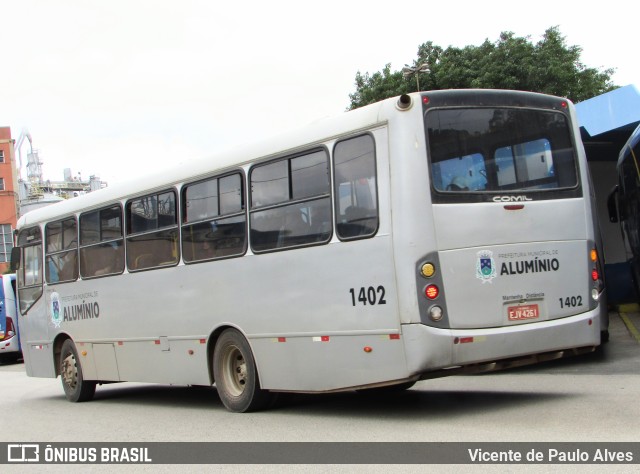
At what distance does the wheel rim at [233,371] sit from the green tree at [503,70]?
76.3ft

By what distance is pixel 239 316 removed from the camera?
9711 mm

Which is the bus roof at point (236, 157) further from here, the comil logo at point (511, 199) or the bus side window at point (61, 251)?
the comil logo at point (511, 199)

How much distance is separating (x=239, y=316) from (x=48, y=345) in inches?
223

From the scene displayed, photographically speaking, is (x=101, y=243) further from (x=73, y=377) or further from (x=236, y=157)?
(x=236, y=157)

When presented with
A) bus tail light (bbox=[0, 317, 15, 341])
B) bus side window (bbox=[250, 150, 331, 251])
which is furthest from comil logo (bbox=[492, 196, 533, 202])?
bus tail light (bbox=[0, 317, 15, 341])

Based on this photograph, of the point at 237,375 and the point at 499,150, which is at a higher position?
the point at 499,150

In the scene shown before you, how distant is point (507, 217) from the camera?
814 cm

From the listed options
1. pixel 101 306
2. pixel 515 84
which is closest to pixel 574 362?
pixel 101 306

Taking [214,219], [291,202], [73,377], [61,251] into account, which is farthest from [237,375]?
[61,251]

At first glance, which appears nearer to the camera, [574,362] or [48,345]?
[574,362]

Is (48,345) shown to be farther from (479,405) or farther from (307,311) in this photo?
(479,405)

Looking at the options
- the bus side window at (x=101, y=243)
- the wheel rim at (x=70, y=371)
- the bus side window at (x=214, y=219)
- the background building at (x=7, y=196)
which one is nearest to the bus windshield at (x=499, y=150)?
the bus side window at (x=214, y=219)

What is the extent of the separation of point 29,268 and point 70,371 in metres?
2.20

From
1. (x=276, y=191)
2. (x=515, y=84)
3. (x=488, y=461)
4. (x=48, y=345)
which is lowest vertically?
(x=488, y=461)
